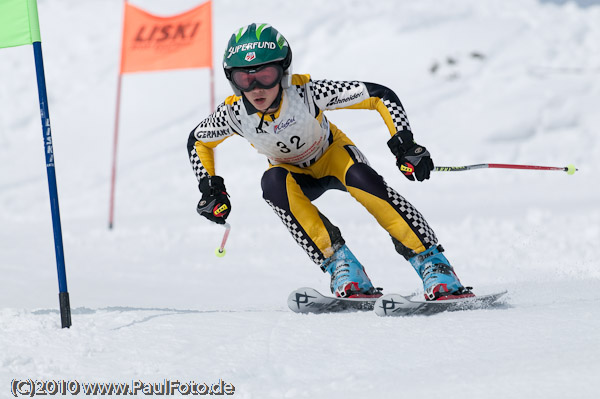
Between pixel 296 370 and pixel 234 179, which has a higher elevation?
pixel 234 179

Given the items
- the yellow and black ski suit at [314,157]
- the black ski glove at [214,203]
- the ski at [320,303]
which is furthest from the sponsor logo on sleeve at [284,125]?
the ski at [320,303]

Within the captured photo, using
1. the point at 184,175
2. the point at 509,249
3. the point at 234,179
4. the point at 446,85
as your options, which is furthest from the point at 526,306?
the point at 446,85

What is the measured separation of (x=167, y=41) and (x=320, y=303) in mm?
7613

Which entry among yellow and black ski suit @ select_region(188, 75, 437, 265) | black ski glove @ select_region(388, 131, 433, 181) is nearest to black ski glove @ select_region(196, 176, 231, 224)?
yellow and black ski suit @ select_region(188, 75, 437, 265)

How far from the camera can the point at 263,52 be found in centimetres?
337

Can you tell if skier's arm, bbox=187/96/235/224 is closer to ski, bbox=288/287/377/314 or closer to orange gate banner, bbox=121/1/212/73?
ski, bbox=288/287/377/314

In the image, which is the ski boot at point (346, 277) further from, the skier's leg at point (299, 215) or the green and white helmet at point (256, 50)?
the green and white helmet at point (256, 50)

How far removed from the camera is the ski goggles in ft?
11.1

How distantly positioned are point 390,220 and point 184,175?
463 inches

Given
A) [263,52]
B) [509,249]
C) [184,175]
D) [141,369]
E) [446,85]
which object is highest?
[446,85]

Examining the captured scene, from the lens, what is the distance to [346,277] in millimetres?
3623

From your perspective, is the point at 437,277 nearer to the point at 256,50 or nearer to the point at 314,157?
the point at 314,157

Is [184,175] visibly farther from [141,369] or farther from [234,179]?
[141,369]

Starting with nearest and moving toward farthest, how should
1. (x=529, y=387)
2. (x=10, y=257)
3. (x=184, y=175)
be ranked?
(x=529, y=387) < (x=10, y=257) < (x=184, y=175)
